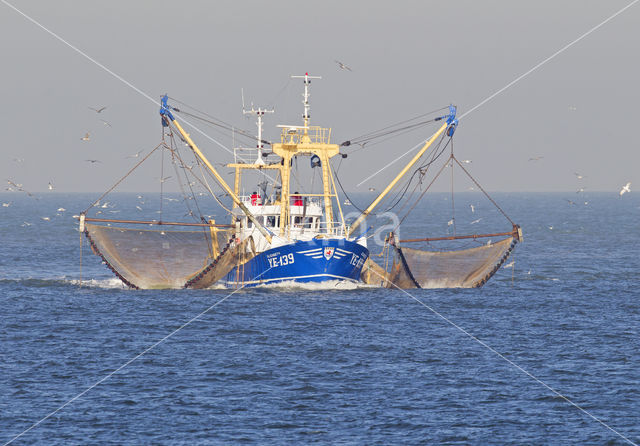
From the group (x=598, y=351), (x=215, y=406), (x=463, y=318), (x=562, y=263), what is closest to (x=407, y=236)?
(x=562, y=263)

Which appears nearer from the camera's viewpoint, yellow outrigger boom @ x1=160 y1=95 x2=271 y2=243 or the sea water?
the sea water

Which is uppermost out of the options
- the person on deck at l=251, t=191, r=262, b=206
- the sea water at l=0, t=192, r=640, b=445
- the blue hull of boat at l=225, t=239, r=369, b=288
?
the person on deck at l=251, t=191, r=262, b=206

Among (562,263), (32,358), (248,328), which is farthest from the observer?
(562,263)

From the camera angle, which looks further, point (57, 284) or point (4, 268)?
point (4, 268)

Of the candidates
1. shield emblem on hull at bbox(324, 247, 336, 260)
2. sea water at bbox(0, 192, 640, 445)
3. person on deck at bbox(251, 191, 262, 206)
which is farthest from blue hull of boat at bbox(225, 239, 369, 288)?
person on deck at bbox(251, 191, 262, 206)

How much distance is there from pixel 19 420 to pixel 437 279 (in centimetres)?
3849

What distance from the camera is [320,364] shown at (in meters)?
39.3

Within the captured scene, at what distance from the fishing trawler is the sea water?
1769 mm

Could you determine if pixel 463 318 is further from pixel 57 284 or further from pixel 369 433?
pixel 57 284

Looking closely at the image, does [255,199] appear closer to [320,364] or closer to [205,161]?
[205,161]

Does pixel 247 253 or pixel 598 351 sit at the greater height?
pixel 247 253

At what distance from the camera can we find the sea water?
1194 inches

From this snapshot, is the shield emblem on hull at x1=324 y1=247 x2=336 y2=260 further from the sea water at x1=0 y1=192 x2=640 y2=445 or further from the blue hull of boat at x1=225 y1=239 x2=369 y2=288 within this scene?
the sea water at x1=0 y1=192 x2=640 y2=445

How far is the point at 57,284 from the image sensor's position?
66.4 meters
